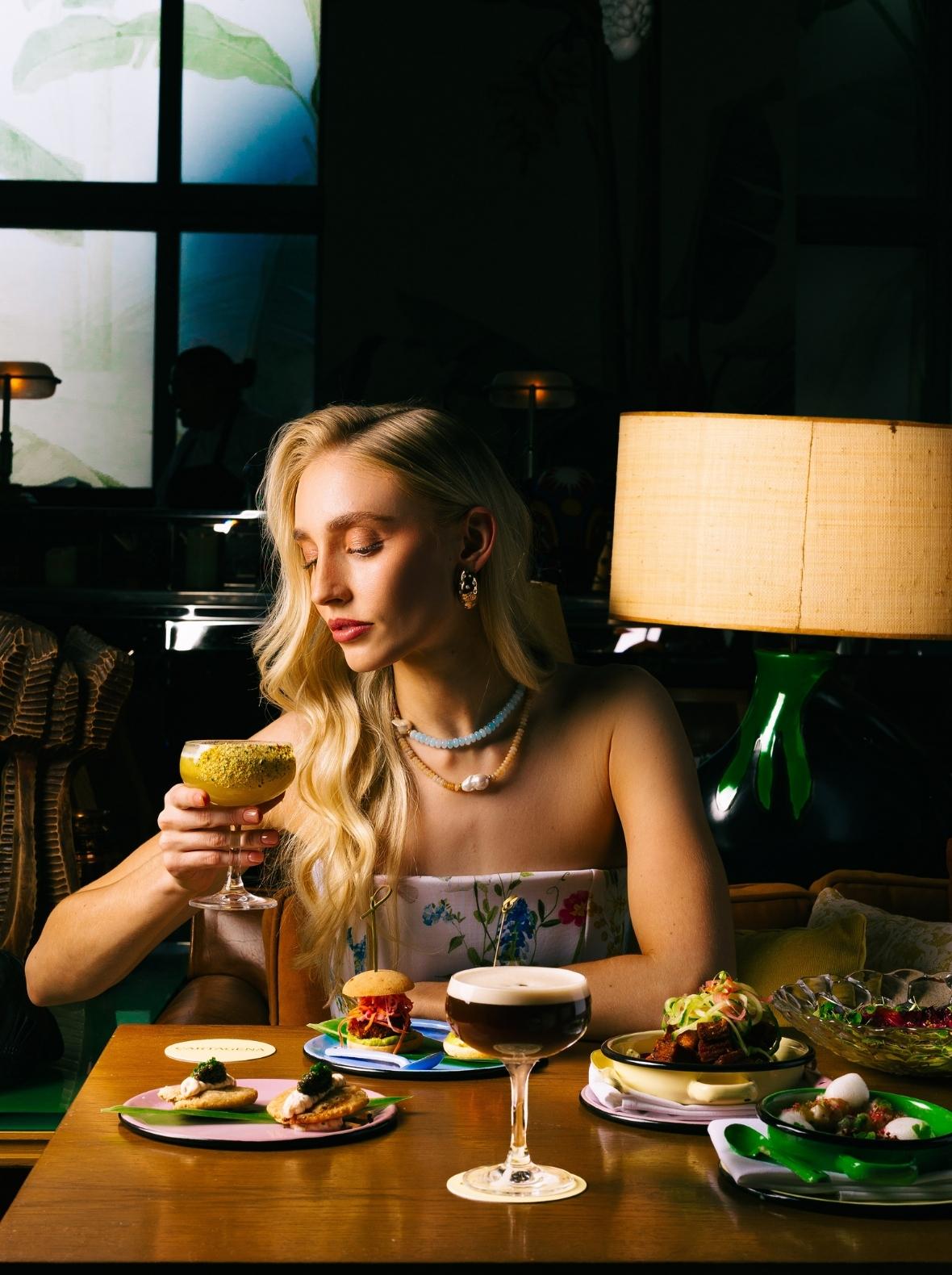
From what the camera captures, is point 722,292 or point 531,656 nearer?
point 531,656

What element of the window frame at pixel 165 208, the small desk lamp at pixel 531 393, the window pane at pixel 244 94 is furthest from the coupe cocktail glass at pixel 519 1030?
the window pane at pixel 244 94

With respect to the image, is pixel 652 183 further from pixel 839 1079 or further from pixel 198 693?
pixel 839 1079

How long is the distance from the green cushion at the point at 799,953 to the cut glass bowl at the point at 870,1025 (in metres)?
0.35

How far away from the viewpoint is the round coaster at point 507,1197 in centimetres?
119

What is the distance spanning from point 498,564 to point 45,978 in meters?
0.78

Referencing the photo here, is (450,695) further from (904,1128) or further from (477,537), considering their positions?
(904,1128)

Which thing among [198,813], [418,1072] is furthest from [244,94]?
[418,1072]

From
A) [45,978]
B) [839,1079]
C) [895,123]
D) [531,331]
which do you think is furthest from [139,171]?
[839,1079]

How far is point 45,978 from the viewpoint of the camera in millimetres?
1967

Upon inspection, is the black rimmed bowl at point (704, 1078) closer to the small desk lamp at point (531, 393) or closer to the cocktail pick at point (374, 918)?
the cocktail pick at point (374, 918)

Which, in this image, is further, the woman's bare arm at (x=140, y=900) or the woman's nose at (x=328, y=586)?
the woman's nose at (x=328, y=586)

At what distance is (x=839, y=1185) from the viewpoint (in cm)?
120

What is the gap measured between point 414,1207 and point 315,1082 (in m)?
0.19

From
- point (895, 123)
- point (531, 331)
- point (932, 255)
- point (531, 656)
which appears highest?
point (895, 123)
